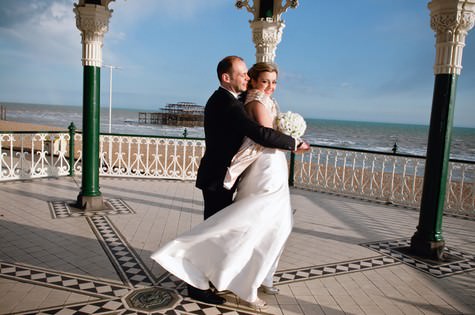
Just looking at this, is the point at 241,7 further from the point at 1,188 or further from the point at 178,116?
the point at 178,116

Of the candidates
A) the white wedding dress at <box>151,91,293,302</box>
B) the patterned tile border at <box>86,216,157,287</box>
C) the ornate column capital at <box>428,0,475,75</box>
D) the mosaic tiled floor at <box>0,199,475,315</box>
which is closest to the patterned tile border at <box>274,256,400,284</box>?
the mosaic tiled floor at <box>0,199,475,315</box>

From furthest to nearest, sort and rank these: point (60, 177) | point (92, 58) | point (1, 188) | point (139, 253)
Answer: point (60, 177) < point (1, 188) < point (92, 58) < point (139, 253)

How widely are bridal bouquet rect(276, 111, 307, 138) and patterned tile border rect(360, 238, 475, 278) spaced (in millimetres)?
Answer: 2376

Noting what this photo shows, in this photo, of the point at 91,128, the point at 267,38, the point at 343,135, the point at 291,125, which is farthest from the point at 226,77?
the point at 343,135

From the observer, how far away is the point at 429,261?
174 inches

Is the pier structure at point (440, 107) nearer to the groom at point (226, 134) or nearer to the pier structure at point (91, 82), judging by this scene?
the groom at point (226, 134)

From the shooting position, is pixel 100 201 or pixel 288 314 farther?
pixel 100 201

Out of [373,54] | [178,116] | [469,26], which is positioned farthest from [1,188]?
[373,54]

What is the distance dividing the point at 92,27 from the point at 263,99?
3.82 meters

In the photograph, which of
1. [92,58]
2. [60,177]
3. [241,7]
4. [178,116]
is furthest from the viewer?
[178,116]

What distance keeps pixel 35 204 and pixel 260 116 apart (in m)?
4.62

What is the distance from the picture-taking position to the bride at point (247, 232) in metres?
2.87

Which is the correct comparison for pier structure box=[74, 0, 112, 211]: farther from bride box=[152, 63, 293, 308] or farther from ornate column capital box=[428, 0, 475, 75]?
ornate column capital box=[428, 0, 475, 75]

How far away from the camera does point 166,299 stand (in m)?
3.18
